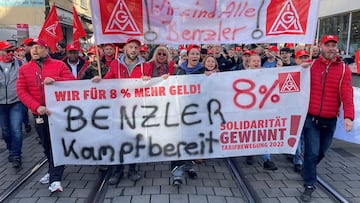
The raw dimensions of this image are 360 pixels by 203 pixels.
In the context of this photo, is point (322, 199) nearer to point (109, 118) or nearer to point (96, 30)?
point (109, 118)

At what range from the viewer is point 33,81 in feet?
14.5

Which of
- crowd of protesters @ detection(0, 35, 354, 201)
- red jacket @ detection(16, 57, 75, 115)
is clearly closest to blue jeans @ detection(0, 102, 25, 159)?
crowd of protesters @ detection(0, 35, 354, 201)

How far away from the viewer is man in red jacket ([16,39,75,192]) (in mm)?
4371

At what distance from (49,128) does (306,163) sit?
136 inches

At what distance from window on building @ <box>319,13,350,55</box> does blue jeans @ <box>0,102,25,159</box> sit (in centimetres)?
1512

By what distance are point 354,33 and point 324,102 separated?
43.6ft

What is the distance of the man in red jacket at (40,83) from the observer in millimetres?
4371

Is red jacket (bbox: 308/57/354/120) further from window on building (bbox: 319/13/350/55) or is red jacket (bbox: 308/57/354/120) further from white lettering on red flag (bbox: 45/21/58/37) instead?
window on building (bbox: 319/13/350/55)

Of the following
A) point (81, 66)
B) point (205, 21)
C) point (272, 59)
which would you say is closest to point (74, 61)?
point (81, 66)

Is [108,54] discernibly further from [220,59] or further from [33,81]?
[220,59]

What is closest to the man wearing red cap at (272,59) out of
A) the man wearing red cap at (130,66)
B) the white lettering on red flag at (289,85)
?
the white lettering on red flag at (289,85)

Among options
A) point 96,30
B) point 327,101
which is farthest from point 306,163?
point 96,30

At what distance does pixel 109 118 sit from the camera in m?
4.59

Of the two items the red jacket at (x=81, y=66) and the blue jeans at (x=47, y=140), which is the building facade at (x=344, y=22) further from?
the blue jeans at (x=47, y=140)
